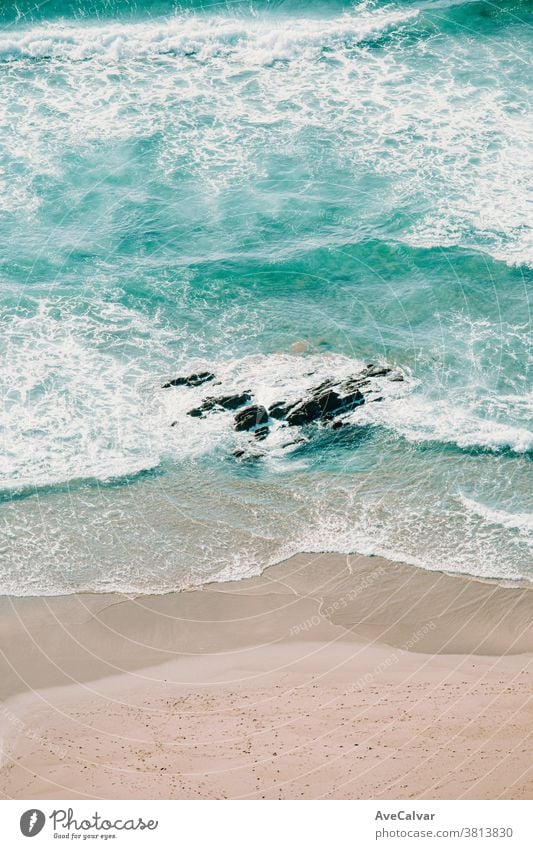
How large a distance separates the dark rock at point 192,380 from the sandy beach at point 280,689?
10133mm

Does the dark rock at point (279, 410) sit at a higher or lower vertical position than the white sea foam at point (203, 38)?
lower

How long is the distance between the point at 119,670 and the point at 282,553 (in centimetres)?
697

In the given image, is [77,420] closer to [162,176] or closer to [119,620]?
[119,620]

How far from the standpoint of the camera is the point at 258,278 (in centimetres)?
4578

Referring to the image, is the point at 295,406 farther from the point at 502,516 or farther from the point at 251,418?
the point at 502,516

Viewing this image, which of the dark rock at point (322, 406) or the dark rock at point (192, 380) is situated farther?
the dark rock at point (192, 380)

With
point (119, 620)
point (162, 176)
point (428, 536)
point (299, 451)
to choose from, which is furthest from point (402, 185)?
point (119, 620)

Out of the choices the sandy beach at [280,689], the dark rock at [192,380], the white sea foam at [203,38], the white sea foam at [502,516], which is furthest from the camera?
A: the white sea foam at [203,38]

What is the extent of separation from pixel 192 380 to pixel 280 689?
1525 cm

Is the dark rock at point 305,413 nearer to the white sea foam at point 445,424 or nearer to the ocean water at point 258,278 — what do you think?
the ocean water at point 258,278

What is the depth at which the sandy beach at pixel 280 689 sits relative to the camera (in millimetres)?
26219

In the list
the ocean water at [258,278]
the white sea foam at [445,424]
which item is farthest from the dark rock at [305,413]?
the white sea foam at [445,424]

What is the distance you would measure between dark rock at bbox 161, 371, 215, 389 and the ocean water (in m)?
0.35

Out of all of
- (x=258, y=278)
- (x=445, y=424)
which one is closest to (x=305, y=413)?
(x=445, y=424)
